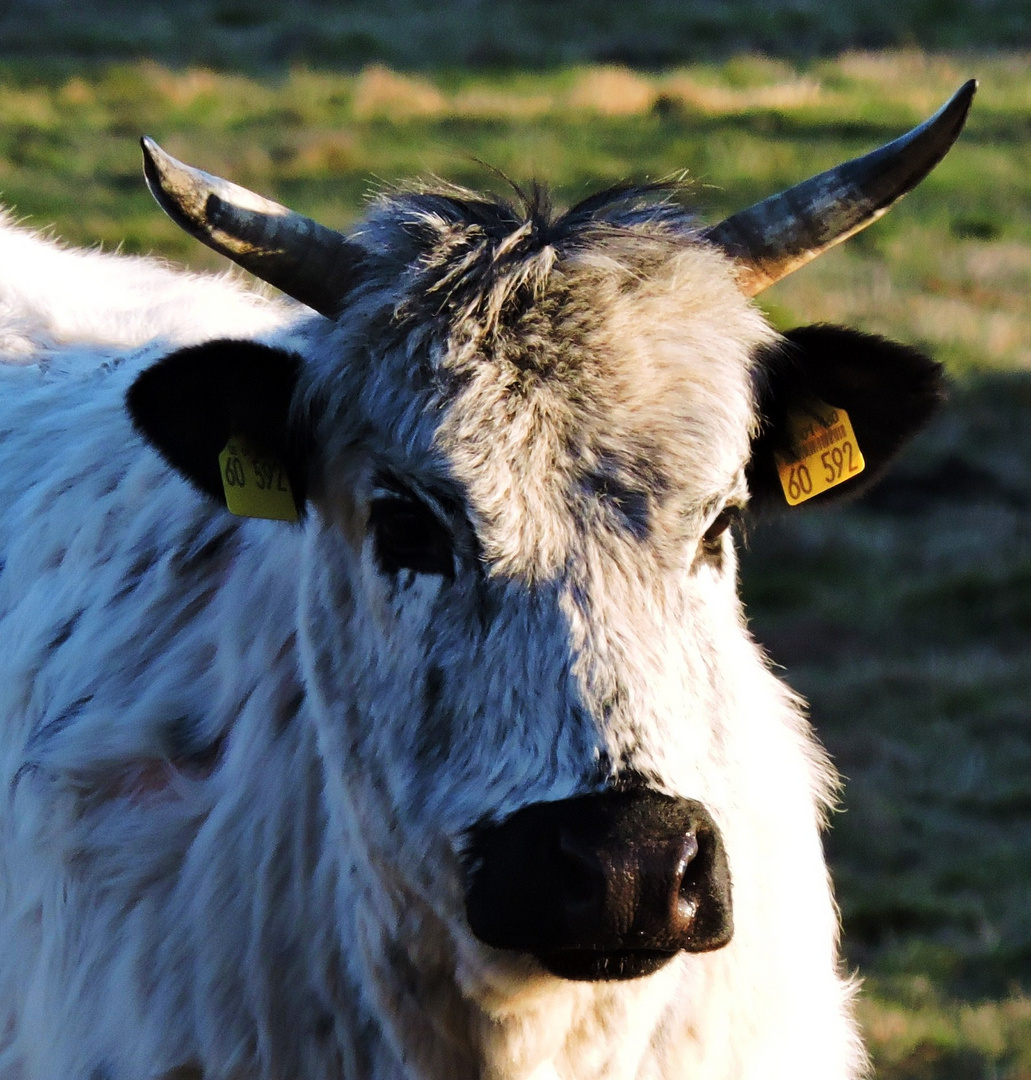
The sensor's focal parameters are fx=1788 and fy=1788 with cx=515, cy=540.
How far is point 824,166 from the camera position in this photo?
50.5 ft

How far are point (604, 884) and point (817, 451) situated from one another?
116 centimetres

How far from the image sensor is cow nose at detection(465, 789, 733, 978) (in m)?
2.50

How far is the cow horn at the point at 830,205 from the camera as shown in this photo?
3053mm

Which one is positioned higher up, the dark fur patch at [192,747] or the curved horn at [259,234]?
the curved horn at [259,234]

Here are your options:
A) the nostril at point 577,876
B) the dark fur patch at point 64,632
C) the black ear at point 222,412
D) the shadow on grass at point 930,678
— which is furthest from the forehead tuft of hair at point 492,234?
the shadow on grass at point 930,678

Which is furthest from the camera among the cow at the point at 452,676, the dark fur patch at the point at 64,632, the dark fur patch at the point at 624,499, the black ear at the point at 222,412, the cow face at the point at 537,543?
the dark fur patch at the point at 64,632

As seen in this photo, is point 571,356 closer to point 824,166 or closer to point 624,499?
point 624,499

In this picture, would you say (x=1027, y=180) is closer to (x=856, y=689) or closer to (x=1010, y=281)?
(x=1010, y=281)

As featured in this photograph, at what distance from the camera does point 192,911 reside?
3406mm

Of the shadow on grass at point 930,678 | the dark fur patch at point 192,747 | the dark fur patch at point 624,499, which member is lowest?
the shadow on grass at point 930,678

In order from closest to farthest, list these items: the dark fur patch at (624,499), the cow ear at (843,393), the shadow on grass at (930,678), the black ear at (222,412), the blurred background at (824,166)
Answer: the dark fur patch at (624,499), the black ear at (222,412), the cow ear at (843,393), the shadow on grass at (930,678), the blurred background at (824,166)

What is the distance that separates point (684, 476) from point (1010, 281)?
1199cm

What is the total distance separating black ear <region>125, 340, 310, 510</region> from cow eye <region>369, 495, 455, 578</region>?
251 millimetres

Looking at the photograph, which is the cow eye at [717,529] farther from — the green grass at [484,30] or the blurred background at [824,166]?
the green grass at [484,30]
